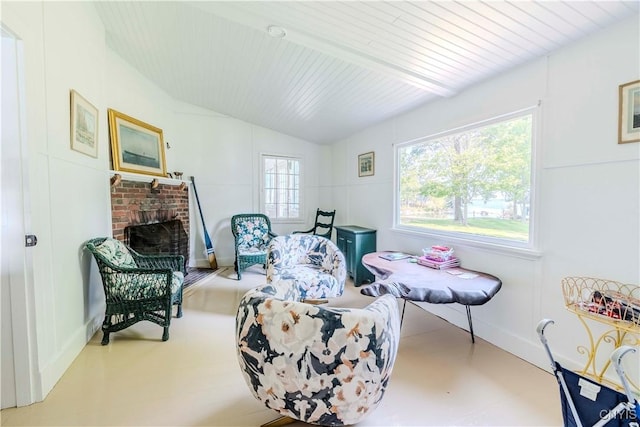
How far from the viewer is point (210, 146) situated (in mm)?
A: 4742

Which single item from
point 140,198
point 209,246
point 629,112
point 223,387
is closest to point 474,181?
point 629,112

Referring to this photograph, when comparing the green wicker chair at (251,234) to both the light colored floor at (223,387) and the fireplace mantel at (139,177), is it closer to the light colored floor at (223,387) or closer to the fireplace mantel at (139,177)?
the fireplace mantel at (139,177)

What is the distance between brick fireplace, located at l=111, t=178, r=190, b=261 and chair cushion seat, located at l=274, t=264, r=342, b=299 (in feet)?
6.18

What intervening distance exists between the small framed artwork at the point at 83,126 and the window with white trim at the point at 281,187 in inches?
111

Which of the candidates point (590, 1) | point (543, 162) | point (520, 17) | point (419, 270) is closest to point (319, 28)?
point (520, 17)

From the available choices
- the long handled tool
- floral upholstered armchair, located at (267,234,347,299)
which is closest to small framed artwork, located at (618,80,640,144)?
floral upholstered armchair, located at (267,234,347,299)

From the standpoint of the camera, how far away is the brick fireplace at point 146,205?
2998mm

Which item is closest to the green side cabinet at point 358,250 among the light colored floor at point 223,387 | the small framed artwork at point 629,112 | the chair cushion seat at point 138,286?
the light colored floor at point 223,387

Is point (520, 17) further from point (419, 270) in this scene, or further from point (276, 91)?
point (276, 91)

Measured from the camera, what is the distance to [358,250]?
12.8 ft

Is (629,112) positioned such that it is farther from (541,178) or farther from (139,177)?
(139,177)

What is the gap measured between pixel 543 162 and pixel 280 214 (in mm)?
4050

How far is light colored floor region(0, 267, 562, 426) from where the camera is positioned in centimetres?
153

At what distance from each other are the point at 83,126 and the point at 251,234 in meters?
2.70
